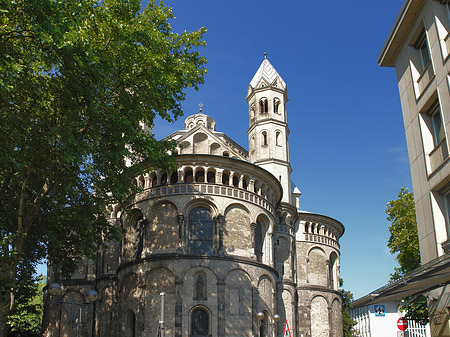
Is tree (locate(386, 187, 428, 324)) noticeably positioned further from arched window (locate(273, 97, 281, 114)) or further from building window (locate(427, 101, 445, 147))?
arched window (locate(273, 97, 281, 114))

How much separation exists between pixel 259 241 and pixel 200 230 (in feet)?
16.9

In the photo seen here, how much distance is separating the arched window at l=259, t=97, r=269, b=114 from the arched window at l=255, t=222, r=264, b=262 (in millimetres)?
15483

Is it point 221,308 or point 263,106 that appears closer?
point 221,308

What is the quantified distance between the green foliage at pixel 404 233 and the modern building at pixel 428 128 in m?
13.5

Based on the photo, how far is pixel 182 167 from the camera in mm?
32844

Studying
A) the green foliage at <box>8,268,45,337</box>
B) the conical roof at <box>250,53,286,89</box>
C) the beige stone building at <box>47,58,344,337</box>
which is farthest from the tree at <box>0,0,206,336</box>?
the conical roof at <box>250,53,286,89</box>

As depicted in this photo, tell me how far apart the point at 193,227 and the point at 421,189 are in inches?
724

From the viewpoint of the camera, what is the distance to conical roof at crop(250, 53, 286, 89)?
157 ft

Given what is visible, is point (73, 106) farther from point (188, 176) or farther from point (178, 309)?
point (178, 309)

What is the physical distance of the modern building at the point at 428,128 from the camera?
46.9ft

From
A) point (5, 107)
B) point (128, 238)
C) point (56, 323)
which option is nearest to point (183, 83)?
point (5, 107)

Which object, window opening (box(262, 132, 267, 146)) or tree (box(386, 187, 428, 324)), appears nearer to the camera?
tree (box(386, 187, 428, 324))

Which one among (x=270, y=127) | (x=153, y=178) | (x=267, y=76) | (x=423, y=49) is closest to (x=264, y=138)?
(x=270, y=127)

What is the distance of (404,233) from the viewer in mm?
29766
